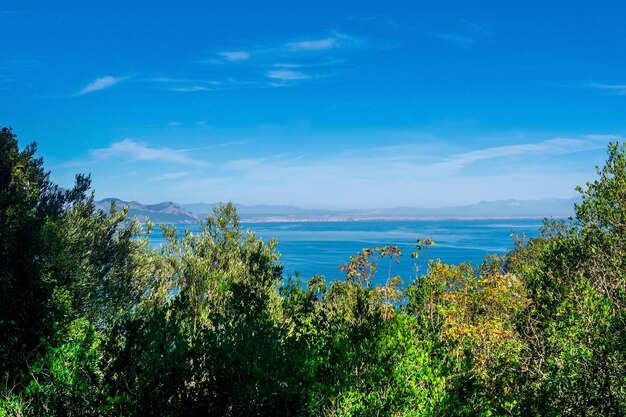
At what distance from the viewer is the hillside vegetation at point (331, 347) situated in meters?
8.08

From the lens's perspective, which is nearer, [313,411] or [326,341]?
[313,411]

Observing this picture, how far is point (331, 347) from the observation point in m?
10.1

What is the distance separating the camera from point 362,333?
11062 mm

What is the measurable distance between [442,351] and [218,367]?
5.20 m

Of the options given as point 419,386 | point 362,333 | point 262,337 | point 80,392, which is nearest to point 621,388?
point 419,386

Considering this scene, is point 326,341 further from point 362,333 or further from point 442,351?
point 442,351

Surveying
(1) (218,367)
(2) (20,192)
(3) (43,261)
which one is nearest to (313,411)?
(1) (218,367)

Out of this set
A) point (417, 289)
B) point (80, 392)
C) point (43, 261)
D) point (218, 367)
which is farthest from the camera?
point (43, 261)

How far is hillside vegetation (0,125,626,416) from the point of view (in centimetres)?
808

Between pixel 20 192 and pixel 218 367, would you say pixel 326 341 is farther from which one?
pixel 20 192

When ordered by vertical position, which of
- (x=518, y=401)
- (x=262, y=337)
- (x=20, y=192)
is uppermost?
(x=20, y=192)

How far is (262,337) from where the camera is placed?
32.1ft

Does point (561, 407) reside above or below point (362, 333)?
below

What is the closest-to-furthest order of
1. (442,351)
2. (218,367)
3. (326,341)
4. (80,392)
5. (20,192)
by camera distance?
(80,392) < (218,367) < (442,351) < (326,341) < (20,192)
